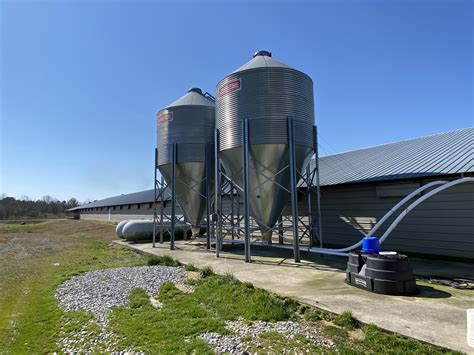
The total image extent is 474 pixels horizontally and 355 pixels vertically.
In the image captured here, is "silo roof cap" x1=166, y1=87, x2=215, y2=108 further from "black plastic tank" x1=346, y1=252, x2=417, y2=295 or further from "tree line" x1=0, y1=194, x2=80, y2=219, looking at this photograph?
"tree line" x1=0, y1=194, x2=80, y2=219

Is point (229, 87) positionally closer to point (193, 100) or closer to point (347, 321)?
point (193, 100)

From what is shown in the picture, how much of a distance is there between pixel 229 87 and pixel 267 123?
207 cm

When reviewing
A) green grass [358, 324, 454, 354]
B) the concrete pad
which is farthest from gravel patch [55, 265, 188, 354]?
green grass [358, 324, 454, 354]

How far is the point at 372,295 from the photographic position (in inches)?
236

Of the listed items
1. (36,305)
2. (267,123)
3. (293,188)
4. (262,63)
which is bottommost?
(36,305)

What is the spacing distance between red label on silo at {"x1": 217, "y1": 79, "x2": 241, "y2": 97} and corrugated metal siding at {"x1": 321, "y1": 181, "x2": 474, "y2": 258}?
5784mm

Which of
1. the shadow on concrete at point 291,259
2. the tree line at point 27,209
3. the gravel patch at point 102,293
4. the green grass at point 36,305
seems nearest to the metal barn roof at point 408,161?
the shadow on concrete at point 291,259

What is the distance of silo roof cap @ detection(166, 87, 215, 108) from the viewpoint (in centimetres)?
1523

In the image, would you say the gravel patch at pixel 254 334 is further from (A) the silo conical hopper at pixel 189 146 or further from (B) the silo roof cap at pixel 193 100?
(B) the silo roof cap at pixel 193 100

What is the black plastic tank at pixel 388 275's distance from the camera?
6031mm

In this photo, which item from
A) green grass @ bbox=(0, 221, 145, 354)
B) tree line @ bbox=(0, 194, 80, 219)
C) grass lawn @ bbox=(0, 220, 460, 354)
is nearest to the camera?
grass lawn @ bbox=(0, 220, 460, 354)

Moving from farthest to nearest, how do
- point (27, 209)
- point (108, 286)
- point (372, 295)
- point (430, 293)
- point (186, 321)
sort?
point (27, 209)
point (108, 286)
point (430, 293)
point (372, 295)
point (186, 321)

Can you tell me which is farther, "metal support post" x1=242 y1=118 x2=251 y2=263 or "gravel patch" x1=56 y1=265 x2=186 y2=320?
"metal support post" x1=242 y1=118 x2=251 y2=263

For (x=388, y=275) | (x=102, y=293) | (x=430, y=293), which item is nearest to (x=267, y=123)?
(x=388, y=275)
